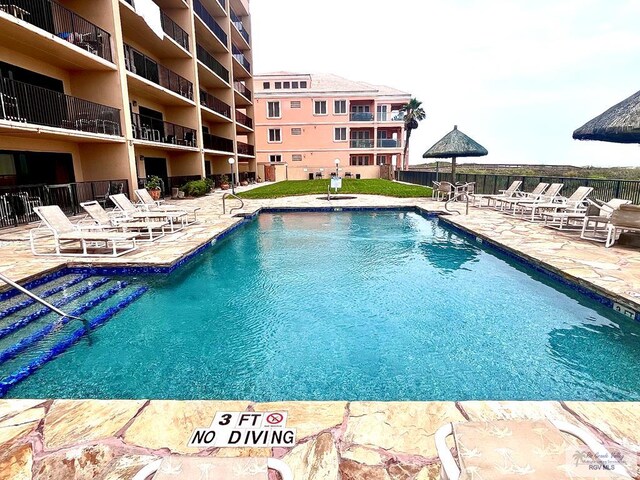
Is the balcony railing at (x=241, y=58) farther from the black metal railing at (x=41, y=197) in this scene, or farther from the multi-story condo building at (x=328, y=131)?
the black metal railing at (x=41, y=197)

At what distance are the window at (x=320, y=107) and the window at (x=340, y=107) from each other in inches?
41.4

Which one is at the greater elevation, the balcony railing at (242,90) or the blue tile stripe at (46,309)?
the balcony railing at (242,90)

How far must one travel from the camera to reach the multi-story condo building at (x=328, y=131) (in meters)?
36.5

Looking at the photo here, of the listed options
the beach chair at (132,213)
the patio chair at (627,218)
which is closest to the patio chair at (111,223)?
the beach chair at (132,213)

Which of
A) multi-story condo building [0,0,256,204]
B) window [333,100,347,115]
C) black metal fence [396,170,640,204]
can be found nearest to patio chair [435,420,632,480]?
multi-story condo building [0,0,256,204]

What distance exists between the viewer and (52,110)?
33.9ft

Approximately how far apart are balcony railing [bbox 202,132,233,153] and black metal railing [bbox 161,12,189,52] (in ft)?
16.5

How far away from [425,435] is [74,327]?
4.29 m

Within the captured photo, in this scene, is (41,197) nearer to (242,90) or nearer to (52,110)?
(52,110)

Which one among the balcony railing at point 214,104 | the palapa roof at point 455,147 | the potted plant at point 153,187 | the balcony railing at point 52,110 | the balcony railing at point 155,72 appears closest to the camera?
the balcony railing at point 52,110

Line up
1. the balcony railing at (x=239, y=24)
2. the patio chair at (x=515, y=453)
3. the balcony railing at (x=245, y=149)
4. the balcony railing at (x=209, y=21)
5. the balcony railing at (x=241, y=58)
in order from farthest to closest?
the balcony railing at (x=245, y=149), the balcony railing at (x=241, y=58), the balcony railing at (x=239, y=24), the balcony railing at (x=209, y=21), the patio chair at (x=515, y=453)

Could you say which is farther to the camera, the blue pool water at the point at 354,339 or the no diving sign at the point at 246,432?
the blue pool water at the point at 354,339

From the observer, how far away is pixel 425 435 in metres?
2.21

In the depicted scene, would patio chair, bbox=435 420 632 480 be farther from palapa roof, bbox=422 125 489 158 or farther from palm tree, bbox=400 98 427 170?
palm tree, bbox=400 98 427 170
